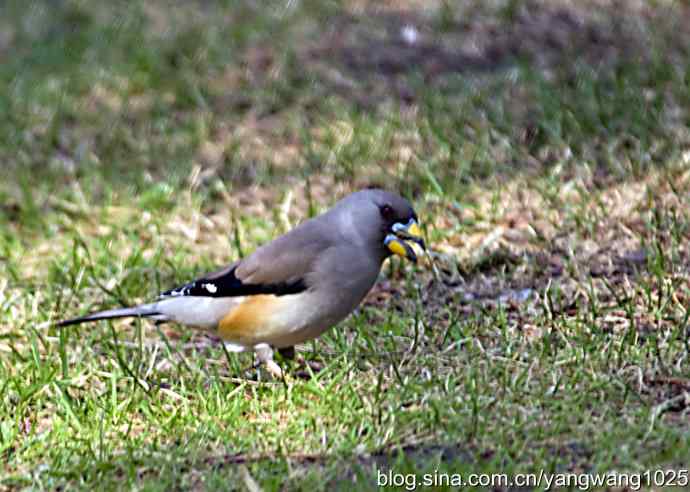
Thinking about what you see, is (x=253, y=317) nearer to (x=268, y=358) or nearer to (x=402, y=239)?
(x=268, y=358)

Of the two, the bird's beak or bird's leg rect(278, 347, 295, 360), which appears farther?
bird's leg rect(278, 347, 295, 360)

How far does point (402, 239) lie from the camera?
5.81 metres

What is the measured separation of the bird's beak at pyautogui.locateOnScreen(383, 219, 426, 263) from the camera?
5.75m

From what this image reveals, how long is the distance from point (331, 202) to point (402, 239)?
2119 millimetres

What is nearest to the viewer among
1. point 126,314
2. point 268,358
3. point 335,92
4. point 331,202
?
point 268,358

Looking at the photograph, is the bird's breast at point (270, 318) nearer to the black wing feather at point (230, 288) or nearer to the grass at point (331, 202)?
the black wing feather at point (230, 288)

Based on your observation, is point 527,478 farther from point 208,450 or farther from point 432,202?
point 432,202

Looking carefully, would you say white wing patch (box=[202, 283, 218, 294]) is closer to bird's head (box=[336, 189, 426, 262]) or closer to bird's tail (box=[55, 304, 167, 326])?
bird's tail (box=[55, 304, 167, 326])

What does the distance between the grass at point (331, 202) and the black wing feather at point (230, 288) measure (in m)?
0.35

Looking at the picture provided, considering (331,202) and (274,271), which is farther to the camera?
(331,202)

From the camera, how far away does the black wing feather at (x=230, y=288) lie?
5656mm

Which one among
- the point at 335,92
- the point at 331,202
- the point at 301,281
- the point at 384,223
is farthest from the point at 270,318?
the point at 335,92

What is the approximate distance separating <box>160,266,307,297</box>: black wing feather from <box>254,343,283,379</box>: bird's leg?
24 centimetres

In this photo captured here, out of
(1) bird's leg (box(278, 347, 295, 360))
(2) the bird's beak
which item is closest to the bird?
(2) the bird's beak
